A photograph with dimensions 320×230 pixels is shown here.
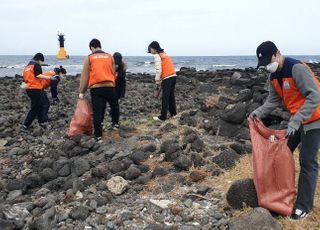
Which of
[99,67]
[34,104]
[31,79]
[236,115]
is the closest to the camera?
[236,115]

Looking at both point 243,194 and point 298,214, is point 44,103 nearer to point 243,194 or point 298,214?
point 243,194

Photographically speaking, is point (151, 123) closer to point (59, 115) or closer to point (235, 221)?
point (59, 115)

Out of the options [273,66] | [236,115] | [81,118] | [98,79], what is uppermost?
[273,66]

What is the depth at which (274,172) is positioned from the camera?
4.09 meters

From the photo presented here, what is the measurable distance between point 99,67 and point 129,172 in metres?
2.31

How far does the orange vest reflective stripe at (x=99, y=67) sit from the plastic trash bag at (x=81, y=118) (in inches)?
16.7

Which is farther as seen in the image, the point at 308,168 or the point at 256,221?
the point at 308,168

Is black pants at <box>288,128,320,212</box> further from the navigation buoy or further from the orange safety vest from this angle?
the navigation buoy

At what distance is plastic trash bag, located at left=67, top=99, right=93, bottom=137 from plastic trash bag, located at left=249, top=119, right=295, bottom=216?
13.2ft

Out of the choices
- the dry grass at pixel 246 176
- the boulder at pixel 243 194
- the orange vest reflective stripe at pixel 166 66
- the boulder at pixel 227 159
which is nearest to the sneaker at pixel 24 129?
the orange vest reflective stripe at pixel 166 66

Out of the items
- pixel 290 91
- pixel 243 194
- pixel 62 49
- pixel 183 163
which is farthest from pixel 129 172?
pixel 62 49

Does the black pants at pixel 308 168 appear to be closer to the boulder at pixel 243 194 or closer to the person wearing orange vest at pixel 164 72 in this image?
the boulder at pixel 243 194

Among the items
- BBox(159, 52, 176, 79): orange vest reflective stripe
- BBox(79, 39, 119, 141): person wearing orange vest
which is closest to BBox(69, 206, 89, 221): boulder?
BBox(79, 39, 119, 141): person wearing orange vest

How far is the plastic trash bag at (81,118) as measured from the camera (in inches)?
296
